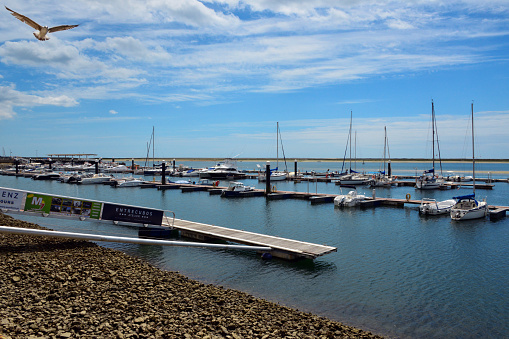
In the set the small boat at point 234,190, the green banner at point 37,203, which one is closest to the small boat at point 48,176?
the small boat at point 234,190

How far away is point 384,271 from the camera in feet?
63.6

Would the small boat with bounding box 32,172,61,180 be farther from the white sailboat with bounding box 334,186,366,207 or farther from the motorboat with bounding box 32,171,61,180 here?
the white sailboat with bounding box 334,186,366,207

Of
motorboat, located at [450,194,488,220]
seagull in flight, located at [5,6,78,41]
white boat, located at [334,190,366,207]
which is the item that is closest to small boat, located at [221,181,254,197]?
white boat, located at [334,190,366,207]

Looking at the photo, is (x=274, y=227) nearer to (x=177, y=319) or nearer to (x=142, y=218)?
(x=142, y=218)

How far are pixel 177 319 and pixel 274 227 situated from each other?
2061 cm

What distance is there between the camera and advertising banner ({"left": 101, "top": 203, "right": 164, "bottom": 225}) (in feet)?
76.0

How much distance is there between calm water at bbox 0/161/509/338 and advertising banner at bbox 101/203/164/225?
5.54 feet

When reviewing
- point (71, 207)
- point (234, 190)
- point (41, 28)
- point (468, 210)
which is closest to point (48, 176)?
point (234, 190)

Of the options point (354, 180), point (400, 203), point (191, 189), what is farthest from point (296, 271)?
point (354, 180)

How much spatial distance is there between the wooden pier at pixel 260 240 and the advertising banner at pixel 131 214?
1.21m

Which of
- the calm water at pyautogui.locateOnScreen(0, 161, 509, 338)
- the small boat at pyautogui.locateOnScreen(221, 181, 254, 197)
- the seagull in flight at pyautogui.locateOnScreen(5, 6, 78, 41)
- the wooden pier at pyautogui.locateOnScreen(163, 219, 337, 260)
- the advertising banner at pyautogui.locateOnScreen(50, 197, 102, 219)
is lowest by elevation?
the calm water at pyautogui.locateOnScreen(0, 161, 509, 338)

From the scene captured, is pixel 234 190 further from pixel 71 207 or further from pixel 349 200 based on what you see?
pixel 71 207

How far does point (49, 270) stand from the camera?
557 inches

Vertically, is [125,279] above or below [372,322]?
above
